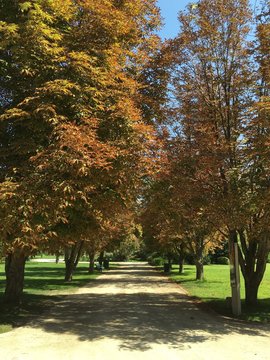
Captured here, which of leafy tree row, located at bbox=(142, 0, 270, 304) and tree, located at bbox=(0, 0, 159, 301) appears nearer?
tree, located at bbox=(0, 0, 159, 301)

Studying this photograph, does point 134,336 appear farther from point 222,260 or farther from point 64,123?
point 222,260

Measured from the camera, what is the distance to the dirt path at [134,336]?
8492 millimetres

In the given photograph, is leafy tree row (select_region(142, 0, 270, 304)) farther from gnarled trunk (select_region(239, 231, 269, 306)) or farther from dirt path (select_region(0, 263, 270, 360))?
dirt path (select_region(0, 263, 270, 360))

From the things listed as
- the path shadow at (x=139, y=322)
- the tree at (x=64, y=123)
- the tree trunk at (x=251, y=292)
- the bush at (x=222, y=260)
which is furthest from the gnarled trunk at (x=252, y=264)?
the bush at (x=222, y=260)

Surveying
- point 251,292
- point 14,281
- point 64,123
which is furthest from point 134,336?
point 251,292

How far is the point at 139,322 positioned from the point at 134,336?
198 cm

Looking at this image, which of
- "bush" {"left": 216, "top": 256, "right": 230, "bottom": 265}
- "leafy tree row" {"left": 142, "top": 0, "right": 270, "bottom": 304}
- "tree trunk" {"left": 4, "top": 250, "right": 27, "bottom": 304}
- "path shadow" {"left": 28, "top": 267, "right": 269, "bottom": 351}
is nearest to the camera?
"path shadow" {"left": 28, "top": 267, "right": 269, "bottom": 351}

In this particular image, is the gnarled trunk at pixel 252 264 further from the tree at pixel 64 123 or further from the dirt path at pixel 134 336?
the tree at pixel 64 123

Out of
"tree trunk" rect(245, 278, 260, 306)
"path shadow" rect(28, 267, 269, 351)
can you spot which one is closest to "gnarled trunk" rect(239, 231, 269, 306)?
"tree trunk" rect(245, 278, 260, 306)

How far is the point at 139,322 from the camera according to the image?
12000mm

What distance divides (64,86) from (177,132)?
19.5 feet

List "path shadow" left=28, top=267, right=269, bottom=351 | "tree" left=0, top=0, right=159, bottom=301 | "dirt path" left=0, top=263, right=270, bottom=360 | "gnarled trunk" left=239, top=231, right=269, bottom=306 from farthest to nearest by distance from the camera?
"gnarled trunk" left=239, top=231, right=269, bottom=306 → "path shadow" left=28, top=267, right=269, bottom=351 → "tree" left=0, top=0, right=159, bottom=301 → "dirt path" left=0, top=263, right=270, bottom=360

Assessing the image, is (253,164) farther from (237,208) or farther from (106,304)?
(106,304)

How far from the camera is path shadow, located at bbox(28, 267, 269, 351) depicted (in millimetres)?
9961
